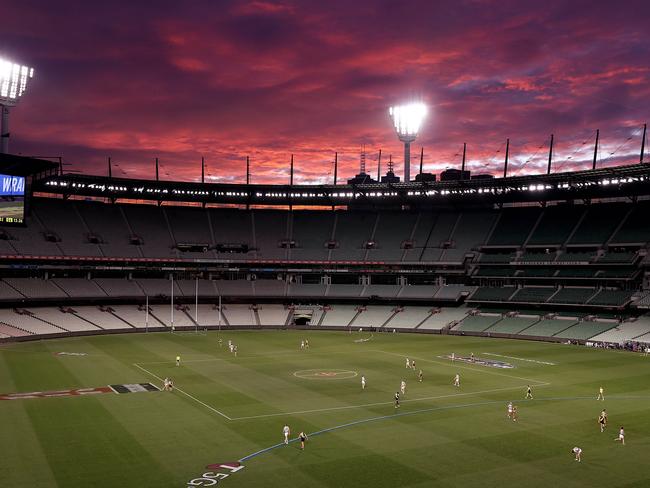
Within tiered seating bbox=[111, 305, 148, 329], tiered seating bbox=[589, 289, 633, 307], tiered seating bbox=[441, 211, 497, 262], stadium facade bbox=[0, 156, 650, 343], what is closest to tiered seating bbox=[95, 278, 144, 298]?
stadium facade bbox=[0, 156, 650, 343]

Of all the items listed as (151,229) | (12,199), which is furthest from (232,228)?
(12,199)

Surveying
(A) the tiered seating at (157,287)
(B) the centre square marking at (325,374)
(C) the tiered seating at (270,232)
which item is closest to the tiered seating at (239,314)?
(A) the tiered seating at (157,287)

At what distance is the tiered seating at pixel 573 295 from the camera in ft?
300

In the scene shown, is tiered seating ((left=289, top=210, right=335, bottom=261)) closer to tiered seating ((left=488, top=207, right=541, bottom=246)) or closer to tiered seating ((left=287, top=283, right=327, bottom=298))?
tiered seating ((left=287, top=283, right=327, bottom=298))

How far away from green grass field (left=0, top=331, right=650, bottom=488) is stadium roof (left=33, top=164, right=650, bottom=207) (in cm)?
3102

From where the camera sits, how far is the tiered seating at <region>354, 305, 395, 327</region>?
104 m

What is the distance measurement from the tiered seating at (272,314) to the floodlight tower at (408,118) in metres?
36.9

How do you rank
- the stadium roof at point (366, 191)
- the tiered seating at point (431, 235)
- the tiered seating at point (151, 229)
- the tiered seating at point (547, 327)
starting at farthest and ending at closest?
the tiered seating at point (431, 235) → the tiered seating at point (151, 229) → the stadium roof at point (366, 191) → the tiered seating at point (547, 327)

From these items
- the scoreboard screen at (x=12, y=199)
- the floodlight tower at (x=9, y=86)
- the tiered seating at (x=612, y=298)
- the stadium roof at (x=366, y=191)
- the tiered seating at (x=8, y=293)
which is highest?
the floodlight tower at (x=9, y=86)

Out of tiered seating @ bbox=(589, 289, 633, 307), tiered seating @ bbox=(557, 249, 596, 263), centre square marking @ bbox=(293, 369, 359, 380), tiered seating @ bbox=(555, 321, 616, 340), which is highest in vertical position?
tiered seating @ bbox=(557, 249, 596, 263)

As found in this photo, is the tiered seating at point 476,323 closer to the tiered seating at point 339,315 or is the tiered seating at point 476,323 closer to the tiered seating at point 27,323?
the tiered seating at point 339,315

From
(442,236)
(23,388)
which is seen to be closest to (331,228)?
(442,236)

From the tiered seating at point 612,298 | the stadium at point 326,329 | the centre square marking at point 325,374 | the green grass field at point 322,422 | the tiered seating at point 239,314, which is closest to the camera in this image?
the green grass field at point 322,422

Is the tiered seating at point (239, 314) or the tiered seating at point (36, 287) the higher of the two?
the tiered seating at point (36, 287)
